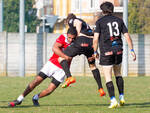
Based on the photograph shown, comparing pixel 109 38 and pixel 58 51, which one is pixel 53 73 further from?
pixel 109 38

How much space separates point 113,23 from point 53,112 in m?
2.22

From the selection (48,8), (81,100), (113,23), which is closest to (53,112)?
(113,23)

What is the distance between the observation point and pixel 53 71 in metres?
11.0

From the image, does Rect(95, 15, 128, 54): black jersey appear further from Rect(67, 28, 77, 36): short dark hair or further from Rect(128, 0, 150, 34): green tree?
Rect(128, 0, 150, 34): green tree

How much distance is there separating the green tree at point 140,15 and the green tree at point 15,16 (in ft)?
91.9

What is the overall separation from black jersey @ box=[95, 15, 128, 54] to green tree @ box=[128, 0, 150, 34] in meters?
24.2

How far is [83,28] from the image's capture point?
1179 cm

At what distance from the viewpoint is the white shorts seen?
11.0 m

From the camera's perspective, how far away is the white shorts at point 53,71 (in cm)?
1098

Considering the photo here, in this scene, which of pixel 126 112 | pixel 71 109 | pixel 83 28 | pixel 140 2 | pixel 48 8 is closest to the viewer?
pixel 126 112

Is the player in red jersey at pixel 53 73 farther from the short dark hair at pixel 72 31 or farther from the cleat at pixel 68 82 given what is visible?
the cleat at pixel 68 82

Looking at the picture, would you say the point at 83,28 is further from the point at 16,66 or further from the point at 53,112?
the point at 16,66

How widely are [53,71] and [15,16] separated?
52464 mm

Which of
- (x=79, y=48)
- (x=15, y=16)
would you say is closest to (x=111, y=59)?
(x=79, y=48)
